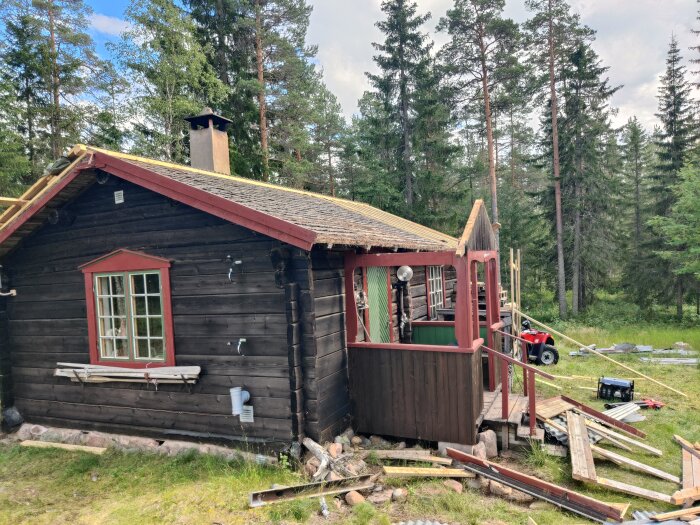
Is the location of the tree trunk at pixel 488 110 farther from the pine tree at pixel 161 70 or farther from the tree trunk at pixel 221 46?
the pine tree at pixel 161 70

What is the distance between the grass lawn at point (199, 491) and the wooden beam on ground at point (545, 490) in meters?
0.18

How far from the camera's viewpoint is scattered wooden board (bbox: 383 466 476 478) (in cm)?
511

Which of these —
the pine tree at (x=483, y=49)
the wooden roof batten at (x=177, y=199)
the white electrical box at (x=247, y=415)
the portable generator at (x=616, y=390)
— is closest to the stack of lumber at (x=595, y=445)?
the portable generator at (x=616, y=390)

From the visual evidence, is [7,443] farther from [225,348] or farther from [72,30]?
[72,30]

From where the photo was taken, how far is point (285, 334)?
5.51 meters

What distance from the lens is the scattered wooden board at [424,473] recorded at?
16.8ft

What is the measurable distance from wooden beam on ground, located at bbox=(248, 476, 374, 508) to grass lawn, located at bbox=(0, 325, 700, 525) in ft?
0.36

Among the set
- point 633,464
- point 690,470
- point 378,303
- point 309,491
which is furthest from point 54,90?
point 690,470

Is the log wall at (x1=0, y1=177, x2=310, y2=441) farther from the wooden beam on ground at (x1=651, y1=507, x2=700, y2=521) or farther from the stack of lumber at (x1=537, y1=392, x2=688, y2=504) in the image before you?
the wooden beam on ground at (x1=651, y1=507, x2=700, y2=521)

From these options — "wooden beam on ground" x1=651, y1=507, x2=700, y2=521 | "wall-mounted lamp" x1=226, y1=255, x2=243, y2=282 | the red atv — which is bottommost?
the red atv

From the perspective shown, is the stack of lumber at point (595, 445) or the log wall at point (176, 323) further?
the log wall at point (176, 323)

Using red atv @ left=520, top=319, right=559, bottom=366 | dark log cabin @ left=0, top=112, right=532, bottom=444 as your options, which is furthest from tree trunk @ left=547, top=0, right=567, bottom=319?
dark log cabin @ left=0, top=112, right=532, bottom=444

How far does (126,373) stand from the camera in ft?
20.9

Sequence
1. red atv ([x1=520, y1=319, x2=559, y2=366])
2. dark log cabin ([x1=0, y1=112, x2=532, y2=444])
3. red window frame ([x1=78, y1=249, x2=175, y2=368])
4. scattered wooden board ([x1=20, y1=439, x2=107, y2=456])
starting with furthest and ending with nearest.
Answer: red atv ([x1=520, y1=319, x2=559, y2=366]) → scattered wooden board ([x1=20, y1=439, x2=107, y2=456]) → red window frame ([x1=78, y1=249, x2=175, y2=368]) → dark log cabin ([x1=0, y1=112, x2=532, y2=444])
